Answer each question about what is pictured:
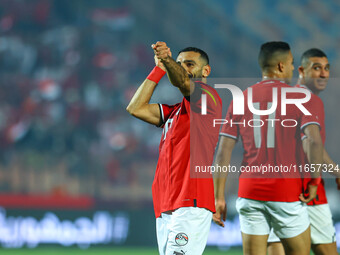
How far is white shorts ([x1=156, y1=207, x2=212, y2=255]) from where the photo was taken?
3.15 meters

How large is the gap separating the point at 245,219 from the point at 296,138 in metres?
0.67

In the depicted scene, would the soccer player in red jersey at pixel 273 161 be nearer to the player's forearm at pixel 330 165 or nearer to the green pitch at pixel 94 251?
the player's forearm at pixel 330 165

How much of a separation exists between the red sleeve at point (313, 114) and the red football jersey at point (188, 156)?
618mm

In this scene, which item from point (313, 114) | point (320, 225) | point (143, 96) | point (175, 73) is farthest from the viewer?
point (320, 225)

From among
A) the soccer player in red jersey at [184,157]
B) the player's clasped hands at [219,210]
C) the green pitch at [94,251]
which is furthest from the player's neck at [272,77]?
the green pitch at [94,251]

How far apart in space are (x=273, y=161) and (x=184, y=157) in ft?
2.19

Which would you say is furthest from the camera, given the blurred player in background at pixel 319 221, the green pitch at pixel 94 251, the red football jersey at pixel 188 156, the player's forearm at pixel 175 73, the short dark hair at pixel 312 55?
the green pitch at pixel 94 251

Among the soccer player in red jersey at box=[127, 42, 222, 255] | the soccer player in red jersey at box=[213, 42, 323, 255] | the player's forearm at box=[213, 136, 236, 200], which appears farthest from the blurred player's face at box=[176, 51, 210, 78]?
the player's forearm at box=[213, 136, 236, 200]

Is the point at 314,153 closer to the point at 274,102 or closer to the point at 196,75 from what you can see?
the point at 274,102

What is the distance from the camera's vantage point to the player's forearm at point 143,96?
3459 mm

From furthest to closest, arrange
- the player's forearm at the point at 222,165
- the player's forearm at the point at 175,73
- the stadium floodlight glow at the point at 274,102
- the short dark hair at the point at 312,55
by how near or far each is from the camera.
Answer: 1. the short dark hair at the point at 312,55
2. the player's forearm at the point at 222,165
3. the stadium floodlight glow at the point at 274,102
4. the player's forearm at the point at 175,73

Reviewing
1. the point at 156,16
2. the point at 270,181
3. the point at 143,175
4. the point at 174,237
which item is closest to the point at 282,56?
the point at 270,181

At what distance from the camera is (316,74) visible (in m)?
4.31

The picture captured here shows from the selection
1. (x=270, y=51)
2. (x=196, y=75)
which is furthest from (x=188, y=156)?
(x=270, y=51)
